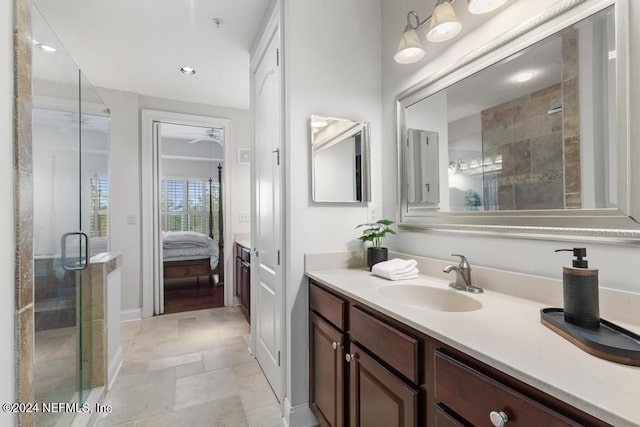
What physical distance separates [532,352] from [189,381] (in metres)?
2.21

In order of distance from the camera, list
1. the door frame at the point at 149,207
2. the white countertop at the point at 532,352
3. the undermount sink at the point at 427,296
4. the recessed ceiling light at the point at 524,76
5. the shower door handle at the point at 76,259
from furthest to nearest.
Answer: the door frame at the point at 149,207
the shower door handle at the point at 76,259
the undermount sink at the point at 427,296
the recessed ceiling light at the point at 524,76
the white countertop at the point at 532,352

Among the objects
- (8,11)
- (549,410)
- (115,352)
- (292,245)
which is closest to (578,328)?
(549,410)

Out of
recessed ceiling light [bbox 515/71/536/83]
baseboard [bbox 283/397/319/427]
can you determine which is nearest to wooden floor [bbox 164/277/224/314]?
baseboard [bbox 283/397/319/427]

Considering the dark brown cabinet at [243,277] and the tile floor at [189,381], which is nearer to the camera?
the tile floor at [189,381]

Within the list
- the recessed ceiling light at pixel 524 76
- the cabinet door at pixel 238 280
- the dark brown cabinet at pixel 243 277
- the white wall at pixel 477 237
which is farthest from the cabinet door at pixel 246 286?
the recessed ceiling light at pixel 524 76

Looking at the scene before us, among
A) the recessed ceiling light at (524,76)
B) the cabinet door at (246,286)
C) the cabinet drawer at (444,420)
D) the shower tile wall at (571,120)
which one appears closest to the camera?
the cabinet drawer at (444,420)

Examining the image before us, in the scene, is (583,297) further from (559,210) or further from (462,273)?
(462,273)

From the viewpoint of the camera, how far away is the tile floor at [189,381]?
5.81 feet

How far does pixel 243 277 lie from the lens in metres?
3.35

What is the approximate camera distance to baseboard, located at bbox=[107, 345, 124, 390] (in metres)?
2.08

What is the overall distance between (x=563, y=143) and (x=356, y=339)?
1.05m

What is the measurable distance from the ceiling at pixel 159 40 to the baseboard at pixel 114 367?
248cm

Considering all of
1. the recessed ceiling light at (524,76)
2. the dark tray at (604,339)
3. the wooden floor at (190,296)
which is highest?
the recessed ceiling light at (524,76)

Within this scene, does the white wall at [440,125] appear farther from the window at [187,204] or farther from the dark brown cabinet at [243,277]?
the window at [187,204]
